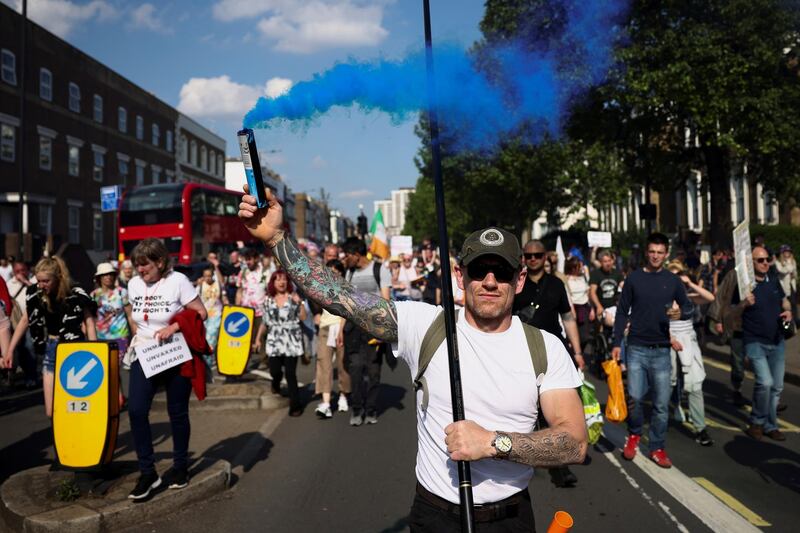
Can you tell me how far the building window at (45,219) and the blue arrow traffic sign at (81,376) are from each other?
28530 mm

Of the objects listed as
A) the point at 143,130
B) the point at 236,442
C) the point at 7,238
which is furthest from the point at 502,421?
the point at 143,130

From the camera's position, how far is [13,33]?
27.5 meters

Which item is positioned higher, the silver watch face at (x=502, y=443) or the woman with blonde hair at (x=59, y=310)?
the woman with blonde hair at (x=59, y=310)

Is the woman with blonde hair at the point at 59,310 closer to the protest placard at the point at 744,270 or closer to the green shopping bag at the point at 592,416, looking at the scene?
the green shopping bag at the point at 592,416

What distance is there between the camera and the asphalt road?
182 inches

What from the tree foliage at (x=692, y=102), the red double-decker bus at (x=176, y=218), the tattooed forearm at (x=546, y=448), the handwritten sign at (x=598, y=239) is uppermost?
the tree foliage at (x=692, y=102)

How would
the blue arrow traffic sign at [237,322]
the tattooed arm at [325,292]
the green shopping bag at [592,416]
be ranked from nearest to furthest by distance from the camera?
1. the tattooed arm at [325,292]
2. the green shopping bag at [592,416]
3. the blue arrow traffic sign at [237,322]

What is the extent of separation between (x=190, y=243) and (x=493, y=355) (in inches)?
796

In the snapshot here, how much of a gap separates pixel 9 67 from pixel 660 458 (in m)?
29.4

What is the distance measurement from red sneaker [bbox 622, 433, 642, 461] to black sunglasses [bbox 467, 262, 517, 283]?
14.1 ft

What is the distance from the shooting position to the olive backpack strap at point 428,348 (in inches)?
96.5

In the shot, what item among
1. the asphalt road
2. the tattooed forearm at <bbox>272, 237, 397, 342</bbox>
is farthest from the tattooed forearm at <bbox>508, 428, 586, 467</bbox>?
the asphalt road

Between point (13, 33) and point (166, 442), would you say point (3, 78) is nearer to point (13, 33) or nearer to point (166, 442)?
point (13, 33)

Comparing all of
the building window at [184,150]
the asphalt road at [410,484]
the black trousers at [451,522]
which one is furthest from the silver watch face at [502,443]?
the building window at [184,150]
